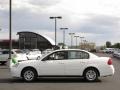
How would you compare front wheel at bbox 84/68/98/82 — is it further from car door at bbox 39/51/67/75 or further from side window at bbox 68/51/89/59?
car door at bbox 39/51/67/75

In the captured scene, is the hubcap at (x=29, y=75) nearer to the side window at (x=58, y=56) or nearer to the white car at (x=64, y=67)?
the white car at (x=64, y=67)

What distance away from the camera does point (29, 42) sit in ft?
399

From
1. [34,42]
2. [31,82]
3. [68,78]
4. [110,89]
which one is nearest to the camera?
[110,89]

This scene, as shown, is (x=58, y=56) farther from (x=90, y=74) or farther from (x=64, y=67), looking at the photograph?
(x=90, y=74)

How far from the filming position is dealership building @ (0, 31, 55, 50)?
119 metres

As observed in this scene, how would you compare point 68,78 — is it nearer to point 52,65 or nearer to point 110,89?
point 52,65

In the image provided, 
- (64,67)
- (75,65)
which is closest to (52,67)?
(64,67)

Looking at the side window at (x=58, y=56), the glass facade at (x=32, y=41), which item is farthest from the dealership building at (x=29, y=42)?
the side window at (x=58, y=56)

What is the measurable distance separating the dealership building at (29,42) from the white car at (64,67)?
97.9m

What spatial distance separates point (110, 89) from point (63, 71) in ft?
11.8

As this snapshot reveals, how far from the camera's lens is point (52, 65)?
1733 centimetres

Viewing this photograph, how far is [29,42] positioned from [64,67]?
344 feet

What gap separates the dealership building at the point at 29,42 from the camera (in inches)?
4688

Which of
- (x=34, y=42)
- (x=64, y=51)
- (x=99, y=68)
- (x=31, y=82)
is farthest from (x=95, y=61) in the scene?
(x=34, y=42)
